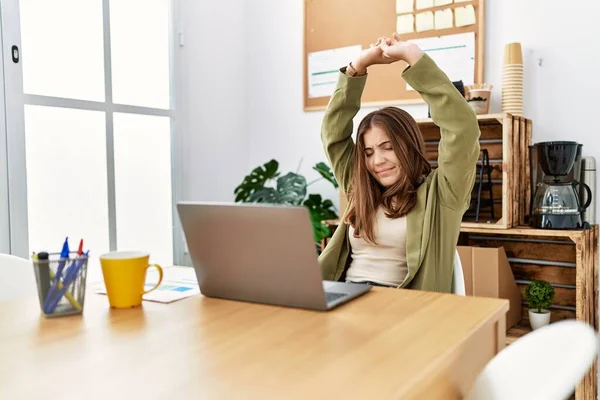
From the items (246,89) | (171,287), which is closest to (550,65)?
(246,89)

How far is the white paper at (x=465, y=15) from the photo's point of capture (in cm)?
260

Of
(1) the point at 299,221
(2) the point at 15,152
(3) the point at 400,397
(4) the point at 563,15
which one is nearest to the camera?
(3) the point at 400,397

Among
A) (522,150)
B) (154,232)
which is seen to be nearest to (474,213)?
(522,150)

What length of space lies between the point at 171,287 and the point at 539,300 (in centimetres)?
164

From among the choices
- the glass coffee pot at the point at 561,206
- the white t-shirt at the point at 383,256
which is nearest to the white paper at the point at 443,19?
the glass coffee pot at the point at 561,206

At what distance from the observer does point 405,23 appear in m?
2.80

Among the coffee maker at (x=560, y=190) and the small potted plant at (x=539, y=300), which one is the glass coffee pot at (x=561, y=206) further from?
the small potted plant at (x=539, y=300)

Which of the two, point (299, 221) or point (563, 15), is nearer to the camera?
point (299, 221)

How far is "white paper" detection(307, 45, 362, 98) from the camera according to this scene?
9.90 feet

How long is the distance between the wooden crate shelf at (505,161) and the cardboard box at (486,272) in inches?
4.4

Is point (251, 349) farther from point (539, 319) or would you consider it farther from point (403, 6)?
point (403, 6)

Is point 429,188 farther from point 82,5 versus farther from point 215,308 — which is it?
point 82,5

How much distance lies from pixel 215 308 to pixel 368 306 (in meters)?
0.28

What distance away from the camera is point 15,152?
226 cm
